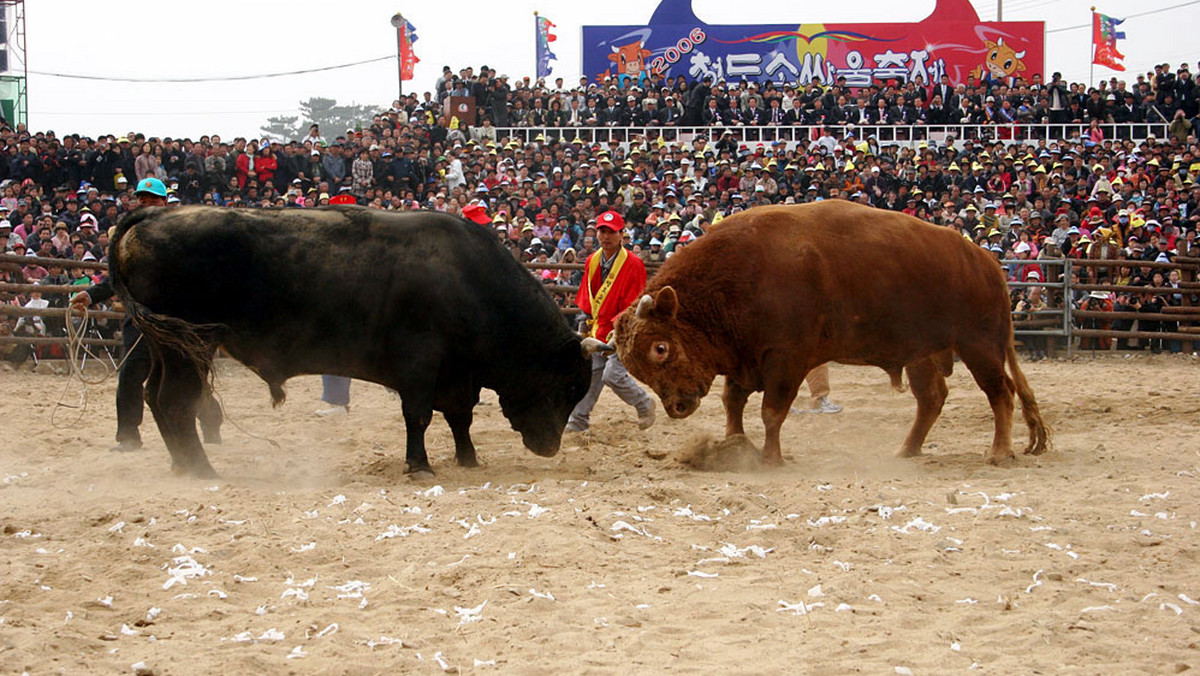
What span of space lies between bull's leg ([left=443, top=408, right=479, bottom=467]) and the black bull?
1 cm

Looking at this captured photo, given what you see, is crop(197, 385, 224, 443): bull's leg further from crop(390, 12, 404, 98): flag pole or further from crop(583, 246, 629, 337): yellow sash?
crop(390, 12, 404, 98): flag pole

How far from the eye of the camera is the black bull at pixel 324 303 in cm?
655

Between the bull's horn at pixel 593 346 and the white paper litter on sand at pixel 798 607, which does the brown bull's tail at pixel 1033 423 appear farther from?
the white paper litter on sand at pixel 798 607

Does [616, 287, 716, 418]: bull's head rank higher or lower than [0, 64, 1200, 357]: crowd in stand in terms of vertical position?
lower

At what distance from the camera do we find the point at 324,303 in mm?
6719

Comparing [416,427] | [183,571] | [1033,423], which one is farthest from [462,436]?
[1033,423]

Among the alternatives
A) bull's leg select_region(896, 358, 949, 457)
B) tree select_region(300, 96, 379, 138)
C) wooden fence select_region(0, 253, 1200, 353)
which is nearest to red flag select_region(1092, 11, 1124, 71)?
wooden fence select_region(0, 253, 1200, 353)

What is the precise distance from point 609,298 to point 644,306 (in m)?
1.30

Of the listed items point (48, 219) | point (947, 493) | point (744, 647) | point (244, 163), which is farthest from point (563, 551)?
point (244, 163)

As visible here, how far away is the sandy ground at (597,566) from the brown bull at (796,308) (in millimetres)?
570

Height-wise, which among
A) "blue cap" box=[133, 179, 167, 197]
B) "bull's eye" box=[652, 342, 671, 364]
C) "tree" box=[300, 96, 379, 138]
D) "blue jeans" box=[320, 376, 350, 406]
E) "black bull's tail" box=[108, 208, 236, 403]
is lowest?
"blue jeans" box=[320, 376, 350, 406]

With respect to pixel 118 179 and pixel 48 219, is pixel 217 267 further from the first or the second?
pixel 118 179

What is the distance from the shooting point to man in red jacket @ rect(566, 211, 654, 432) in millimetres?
8453

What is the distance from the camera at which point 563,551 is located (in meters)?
4.70
